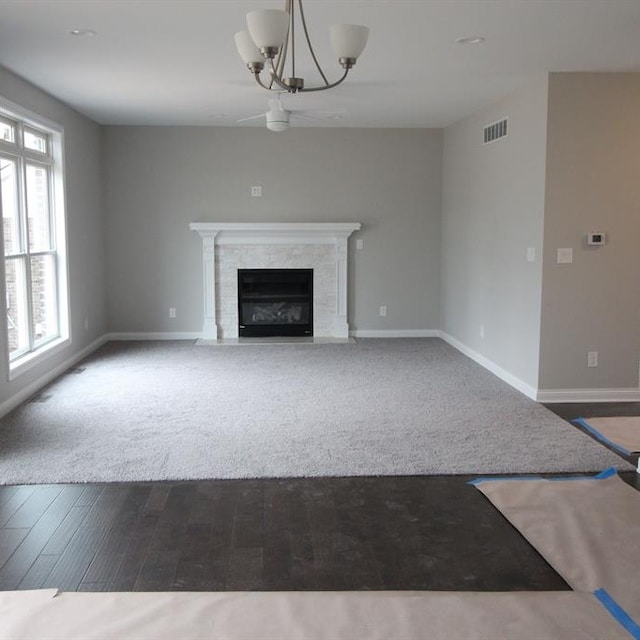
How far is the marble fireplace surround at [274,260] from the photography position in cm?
828

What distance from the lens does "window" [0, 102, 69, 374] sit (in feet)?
18.2

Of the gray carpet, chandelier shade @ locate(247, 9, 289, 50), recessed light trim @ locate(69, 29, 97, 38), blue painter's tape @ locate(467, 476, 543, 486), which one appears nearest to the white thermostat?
the gray carpet

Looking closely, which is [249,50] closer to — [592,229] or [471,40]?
[471,40]

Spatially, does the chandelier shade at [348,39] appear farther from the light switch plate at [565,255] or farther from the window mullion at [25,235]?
the window mullion at [25,235]

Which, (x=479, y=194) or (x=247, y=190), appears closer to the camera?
(x=479, y=194)

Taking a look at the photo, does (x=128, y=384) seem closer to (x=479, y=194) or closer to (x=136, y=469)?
(x=136, y=469)

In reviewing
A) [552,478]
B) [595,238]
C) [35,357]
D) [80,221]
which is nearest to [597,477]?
[552,478]

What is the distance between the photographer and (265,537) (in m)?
3.16

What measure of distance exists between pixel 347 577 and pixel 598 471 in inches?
73.2

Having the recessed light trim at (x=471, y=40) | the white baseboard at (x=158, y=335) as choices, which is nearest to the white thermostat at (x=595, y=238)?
the recessed light trim at (x=471, y=40)

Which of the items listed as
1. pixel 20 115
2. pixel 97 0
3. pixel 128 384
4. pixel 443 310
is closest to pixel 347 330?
pixel 443 310

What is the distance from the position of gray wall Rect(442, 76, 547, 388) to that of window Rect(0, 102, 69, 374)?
398 cm

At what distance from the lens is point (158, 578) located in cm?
280

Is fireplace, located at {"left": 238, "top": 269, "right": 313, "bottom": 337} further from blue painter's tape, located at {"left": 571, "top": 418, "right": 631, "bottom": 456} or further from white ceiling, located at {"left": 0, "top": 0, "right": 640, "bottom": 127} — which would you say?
blue painter's tape, located at {"left": 571, "top": 418, "right": 631, "bottom": 456}
